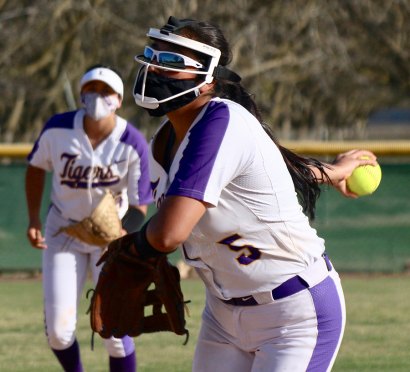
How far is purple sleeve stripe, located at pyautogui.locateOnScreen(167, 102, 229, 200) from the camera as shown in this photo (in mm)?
3311

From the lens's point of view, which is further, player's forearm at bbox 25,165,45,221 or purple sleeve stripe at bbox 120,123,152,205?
player's forearm at bbox 25,165,45,221

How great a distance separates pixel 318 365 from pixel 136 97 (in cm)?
109

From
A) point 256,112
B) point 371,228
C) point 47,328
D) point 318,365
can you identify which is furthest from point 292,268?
point 371,228

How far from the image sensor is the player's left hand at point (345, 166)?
13.4 ft

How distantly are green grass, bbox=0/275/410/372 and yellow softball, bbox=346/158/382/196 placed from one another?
2.91 m

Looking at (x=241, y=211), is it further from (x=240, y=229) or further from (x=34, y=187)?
(x=34, y=187)

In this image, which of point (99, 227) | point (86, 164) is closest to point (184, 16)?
point (86, 164)

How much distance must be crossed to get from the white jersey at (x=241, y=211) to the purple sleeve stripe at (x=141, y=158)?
2.66m

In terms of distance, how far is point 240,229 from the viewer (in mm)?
3525

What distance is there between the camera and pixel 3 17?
2130 centimetres

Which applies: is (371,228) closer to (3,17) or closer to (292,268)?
(292,268)

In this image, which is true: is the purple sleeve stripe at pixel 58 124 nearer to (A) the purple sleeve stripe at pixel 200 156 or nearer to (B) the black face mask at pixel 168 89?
(B) the black face mask at pixel 168 89

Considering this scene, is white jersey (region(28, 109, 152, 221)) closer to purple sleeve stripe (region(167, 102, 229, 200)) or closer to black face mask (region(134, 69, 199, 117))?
black face mask (region(134, 69, 199, 117))

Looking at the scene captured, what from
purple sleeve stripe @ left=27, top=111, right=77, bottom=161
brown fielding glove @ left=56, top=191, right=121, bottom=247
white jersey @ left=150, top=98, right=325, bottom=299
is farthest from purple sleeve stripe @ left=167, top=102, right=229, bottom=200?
purple sleeve stripe @ left=27, top=111, right=77, bottom=161
